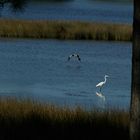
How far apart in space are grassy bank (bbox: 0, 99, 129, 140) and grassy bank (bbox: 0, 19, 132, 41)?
69.2 ft

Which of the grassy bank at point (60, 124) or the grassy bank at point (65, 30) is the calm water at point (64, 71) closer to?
the grassy bank at point (65, 30)

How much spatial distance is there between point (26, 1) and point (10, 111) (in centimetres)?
318

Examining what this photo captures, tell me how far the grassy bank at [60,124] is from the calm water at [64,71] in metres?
3.16

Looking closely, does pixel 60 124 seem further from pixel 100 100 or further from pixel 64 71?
pixel 64 71

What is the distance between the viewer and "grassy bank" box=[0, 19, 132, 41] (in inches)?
1251

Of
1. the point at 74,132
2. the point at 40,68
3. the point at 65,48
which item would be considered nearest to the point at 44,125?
the point at 74,132

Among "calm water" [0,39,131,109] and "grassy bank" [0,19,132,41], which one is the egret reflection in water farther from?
"grassy bank" [0,19,132,41]

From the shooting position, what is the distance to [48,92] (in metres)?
17.0

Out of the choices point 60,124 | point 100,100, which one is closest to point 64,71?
point 100,100

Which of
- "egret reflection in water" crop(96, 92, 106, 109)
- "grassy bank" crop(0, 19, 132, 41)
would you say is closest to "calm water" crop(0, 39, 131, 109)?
"egret reflection in water" crop(96, 92, 106, 109)

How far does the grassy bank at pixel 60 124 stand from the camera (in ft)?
29.1

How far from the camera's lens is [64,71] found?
73.8 ft

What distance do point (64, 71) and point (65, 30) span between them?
11.0 m

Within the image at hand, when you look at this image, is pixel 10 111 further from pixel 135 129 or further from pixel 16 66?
pixel 16 66
